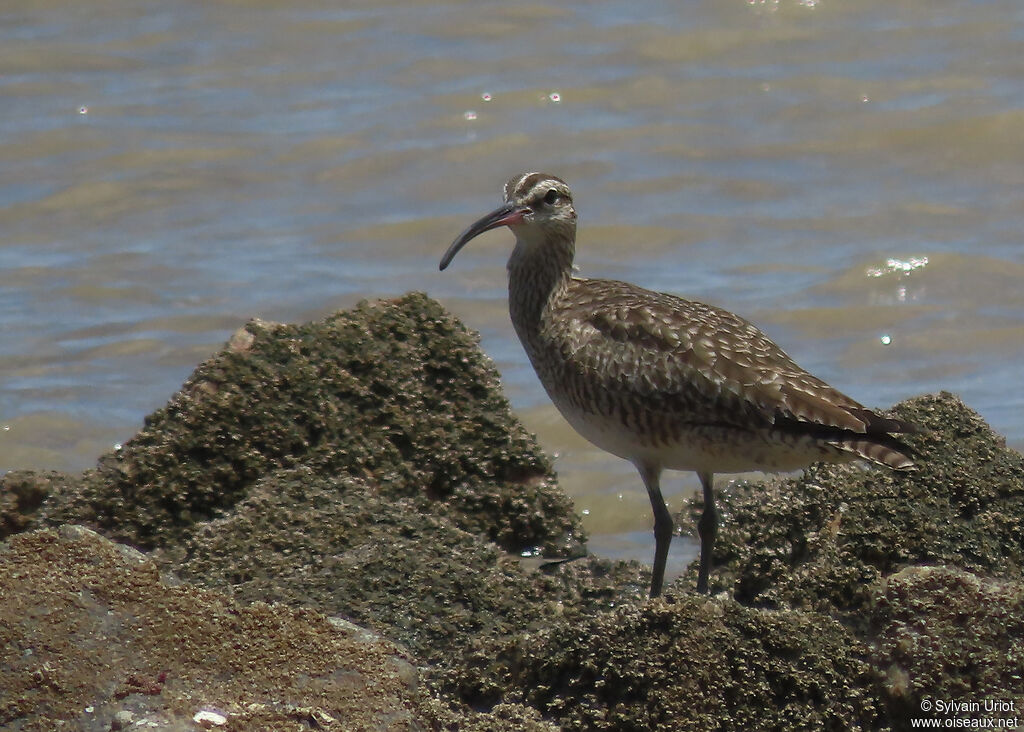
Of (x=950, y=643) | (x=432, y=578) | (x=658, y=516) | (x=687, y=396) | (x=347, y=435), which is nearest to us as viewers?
(x=950, y=643)

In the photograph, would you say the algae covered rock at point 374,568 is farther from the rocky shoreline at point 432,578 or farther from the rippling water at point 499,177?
the rippling water at point 499,177

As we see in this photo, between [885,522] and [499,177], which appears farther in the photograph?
[499,177]

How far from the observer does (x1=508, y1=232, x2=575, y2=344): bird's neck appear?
7863 mm

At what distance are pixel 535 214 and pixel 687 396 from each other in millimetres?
1681

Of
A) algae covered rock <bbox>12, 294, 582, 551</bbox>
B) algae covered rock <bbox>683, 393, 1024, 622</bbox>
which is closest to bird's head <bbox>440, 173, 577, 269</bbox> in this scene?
algae covered rock <bbox>12, 294, 582, 551</bbox>

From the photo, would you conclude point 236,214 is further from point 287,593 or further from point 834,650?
point 834,650

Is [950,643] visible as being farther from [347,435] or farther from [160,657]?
[347,435]

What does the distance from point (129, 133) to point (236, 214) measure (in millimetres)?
2138

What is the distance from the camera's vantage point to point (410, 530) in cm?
659

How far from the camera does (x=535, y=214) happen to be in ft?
26.5

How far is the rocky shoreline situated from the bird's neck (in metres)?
0.30

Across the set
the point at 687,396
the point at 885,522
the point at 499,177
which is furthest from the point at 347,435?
the point at 499,177

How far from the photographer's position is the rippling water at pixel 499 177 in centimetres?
1184

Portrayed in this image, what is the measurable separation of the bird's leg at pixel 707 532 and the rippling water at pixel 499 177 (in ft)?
6.10
